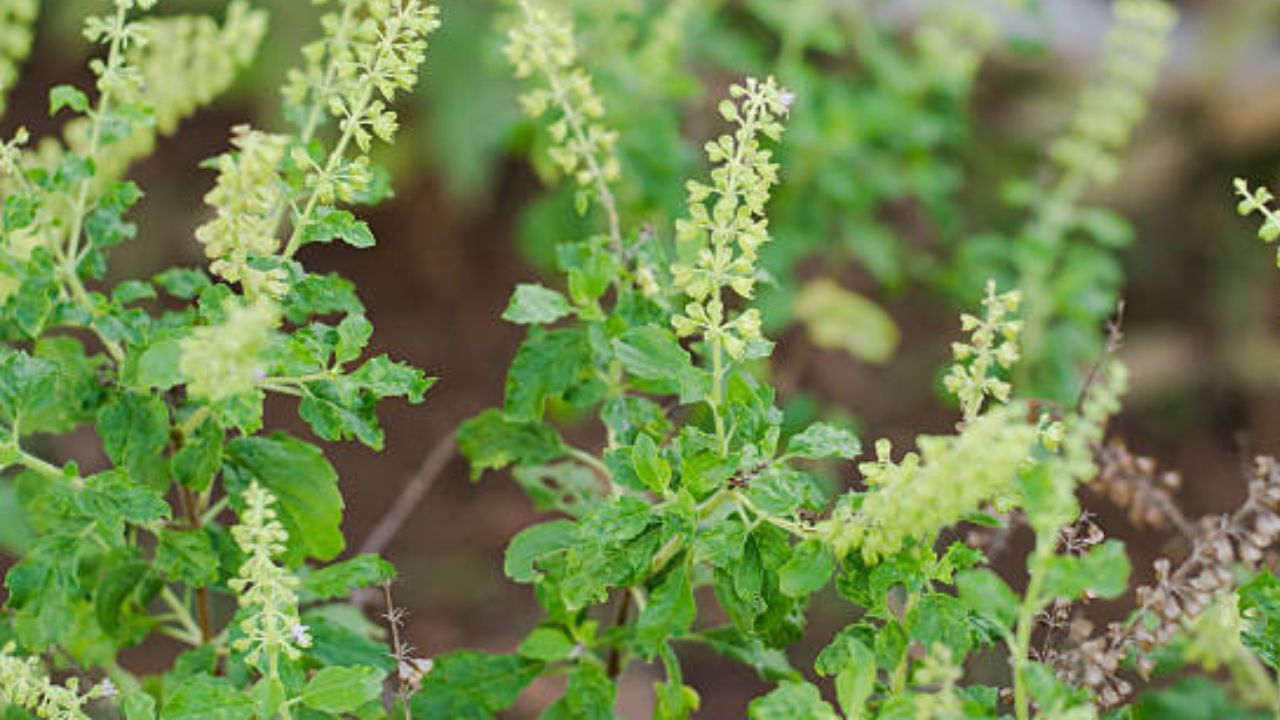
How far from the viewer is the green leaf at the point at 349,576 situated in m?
1.38

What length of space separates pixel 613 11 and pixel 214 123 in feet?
9.91

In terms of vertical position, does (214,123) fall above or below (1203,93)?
below

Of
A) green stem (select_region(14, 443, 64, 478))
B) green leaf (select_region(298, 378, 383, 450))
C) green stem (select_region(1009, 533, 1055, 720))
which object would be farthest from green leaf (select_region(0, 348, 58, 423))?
green stem (select_region(1009, 533, 1055, 720))

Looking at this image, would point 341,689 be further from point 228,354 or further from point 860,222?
point 860,222

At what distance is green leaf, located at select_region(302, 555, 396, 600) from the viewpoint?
1383mm

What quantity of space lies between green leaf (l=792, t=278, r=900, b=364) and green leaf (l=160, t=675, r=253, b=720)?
2094 mm

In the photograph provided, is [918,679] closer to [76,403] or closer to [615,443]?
[615,443]

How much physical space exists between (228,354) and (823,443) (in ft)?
1.78

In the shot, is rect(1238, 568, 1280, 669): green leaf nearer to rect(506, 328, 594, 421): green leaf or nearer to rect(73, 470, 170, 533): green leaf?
rect(506, 328, 594, 421): green leaf

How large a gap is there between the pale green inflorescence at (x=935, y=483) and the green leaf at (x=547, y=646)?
41cm

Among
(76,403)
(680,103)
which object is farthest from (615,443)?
(680,103)

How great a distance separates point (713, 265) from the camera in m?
1.29

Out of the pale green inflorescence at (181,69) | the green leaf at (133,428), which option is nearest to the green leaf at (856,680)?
the green leaf at (133,428)

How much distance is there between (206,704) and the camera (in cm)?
124
